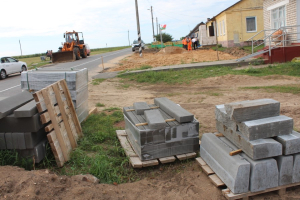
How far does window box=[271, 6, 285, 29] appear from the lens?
17566 mm

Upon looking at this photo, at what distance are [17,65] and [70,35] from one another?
12.8 m

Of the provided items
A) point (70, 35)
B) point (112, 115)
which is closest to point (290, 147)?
point (112, 115)

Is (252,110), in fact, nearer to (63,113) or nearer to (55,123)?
(55,123)

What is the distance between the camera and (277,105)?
3846mm

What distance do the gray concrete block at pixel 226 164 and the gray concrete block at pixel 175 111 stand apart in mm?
432

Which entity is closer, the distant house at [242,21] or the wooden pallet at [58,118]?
the wooden pallet at [58,118]

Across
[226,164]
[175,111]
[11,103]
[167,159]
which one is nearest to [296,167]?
[226,164]

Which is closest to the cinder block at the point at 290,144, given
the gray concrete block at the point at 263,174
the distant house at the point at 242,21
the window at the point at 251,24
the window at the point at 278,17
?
the gray concrete block at the point at 263,174

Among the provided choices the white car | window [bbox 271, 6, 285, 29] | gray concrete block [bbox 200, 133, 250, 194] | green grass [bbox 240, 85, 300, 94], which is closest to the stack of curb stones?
gray concrete block [bbox 200, 133, 250, 194]

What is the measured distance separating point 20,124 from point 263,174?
11.7ft

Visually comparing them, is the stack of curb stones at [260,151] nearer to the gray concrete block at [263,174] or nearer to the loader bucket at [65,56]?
the gray concrete block at [263,174]

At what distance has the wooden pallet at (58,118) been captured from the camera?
455 centimetres

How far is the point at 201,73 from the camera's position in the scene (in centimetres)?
1434

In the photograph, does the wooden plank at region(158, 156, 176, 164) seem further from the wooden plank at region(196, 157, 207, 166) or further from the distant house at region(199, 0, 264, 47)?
the distant house at region(199, 0, 264, 47)
